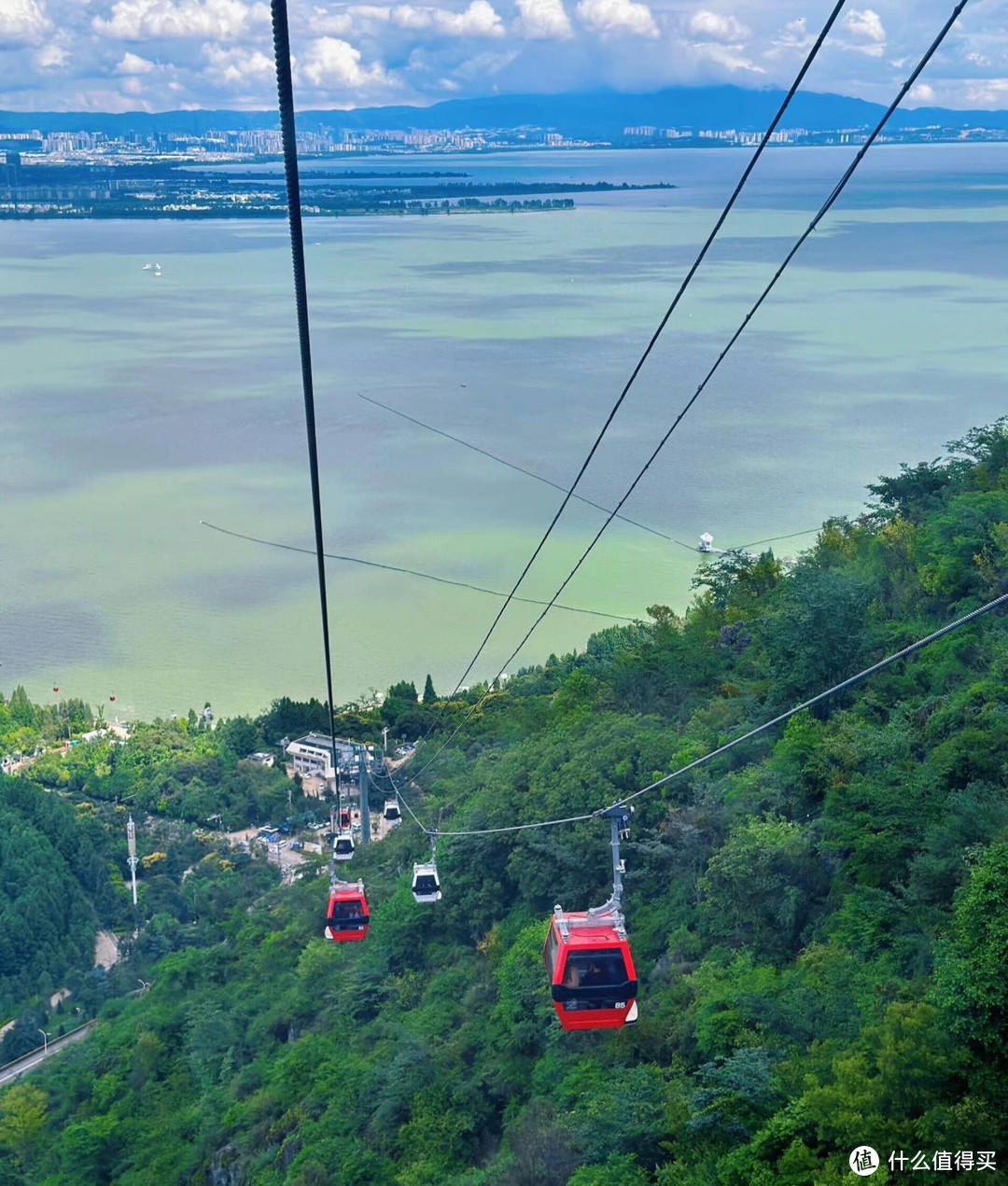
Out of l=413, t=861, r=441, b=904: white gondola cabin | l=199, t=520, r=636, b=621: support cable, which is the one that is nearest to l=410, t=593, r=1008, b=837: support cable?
l=413, t=861, r=441, b=904: white gondola cabin

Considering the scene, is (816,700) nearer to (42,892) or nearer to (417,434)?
(42,892)

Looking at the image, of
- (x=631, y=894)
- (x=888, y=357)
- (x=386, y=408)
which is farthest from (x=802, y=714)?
(x=888, y=357)

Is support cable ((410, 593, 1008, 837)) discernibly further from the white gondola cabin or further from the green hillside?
the green hillside

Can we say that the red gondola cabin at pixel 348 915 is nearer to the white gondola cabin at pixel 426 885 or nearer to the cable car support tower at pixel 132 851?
the white gondola cabin at pixel 426 885

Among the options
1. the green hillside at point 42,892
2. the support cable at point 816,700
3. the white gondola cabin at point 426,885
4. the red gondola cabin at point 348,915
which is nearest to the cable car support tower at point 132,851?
the green hillside at point 42,892

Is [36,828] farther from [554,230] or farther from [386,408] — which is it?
[554,230]

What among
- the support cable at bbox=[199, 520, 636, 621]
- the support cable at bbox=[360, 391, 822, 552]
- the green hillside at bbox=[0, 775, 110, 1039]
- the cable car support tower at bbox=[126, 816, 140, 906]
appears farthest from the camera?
the support cable at bbox=[360, 391, 822, 552]
